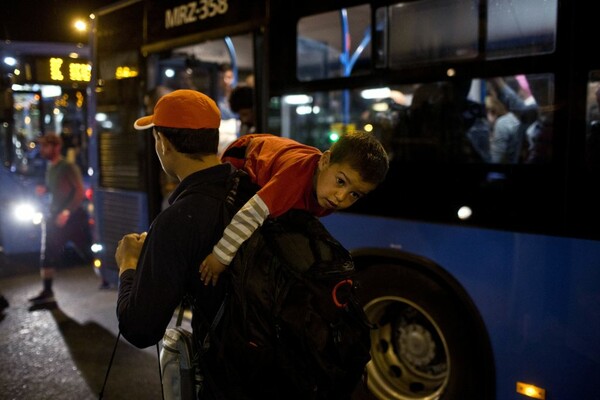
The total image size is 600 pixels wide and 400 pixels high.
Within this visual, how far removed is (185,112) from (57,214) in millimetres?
5377

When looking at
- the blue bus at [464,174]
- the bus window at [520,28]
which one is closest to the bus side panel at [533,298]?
the blue bus at [464,174]

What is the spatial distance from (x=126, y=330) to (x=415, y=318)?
2388 millimetres

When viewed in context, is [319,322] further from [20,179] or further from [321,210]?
[20,179]

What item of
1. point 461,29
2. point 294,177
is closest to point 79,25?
point 461,29

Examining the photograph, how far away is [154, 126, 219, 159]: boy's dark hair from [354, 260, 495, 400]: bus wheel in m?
1.95

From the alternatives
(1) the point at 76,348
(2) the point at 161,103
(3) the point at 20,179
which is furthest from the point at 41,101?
(2) the point at 161,103

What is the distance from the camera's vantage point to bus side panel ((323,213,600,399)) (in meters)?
2.78

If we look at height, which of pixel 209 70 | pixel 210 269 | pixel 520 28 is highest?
pixel 209 70

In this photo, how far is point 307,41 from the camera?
4586mm

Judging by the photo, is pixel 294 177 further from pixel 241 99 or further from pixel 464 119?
pixel 241 99

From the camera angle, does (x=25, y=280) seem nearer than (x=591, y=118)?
No

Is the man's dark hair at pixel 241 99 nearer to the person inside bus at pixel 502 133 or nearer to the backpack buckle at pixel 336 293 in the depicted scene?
the person inside bus at pixel 502 133

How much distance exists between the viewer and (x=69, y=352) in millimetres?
4941

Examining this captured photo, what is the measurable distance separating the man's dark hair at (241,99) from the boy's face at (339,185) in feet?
11.0
